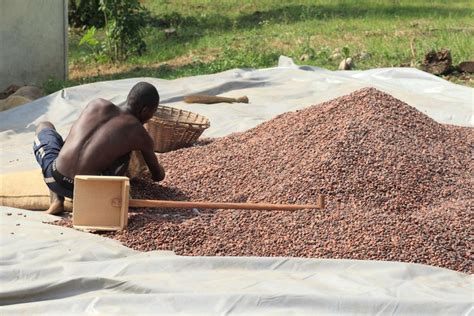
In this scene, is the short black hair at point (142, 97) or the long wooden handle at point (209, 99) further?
the long wooden handle at point (209, 99)

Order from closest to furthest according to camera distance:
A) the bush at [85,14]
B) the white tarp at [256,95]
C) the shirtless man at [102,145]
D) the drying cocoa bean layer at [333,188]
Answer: the drying cocoa bean layer at [333,188], the shirtless man at [102,145], the white tarp at [256,95], the bush at [85,14]

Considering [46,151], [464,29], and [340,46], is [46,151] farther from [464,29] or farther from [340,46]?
[464,29]

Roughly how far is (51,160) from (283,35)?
7118mm

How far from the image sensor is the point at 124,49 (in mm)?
10797

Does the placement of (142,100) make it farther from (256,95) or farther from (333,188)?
(256,95)

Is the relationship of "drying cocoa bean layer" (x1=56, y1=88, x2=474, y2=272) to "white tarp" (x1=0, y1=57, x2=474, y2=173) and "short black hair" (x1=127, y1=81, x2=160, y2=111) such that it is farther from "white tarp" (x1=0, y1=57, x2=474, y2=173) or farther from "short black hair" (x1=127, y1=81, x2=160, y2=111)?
"white tarp" (x1=0, y1=57, x2=474, y2=173)

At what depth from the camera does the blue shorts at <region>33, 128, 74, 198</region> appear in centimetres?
477

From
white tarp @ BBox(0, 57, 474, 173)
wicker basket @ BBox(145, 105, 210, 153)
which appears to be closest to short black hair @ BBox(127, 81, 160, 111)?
wicker basket @ BBox(145, 105, 210, 153)

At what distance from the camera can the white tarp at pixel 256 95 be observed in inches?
277

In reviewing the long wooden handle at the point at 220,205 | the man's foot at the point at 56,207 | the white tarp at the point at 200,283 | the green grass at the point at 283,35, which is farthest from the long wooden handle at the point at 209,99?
the white tarp at the point at 200,283

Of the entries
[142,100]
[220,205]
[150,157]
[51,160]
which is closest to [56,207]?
[51,160]

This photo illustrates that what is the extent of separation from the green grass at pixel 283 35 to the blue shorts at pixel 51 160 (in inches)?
157

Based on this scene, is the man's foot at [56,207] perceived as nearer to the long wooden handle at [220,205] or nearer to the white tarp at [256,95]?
the long wooden handle at [220,205]

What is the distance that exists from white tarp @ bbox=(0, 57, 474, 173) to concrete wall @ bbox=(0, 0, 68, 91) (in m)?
1.82
